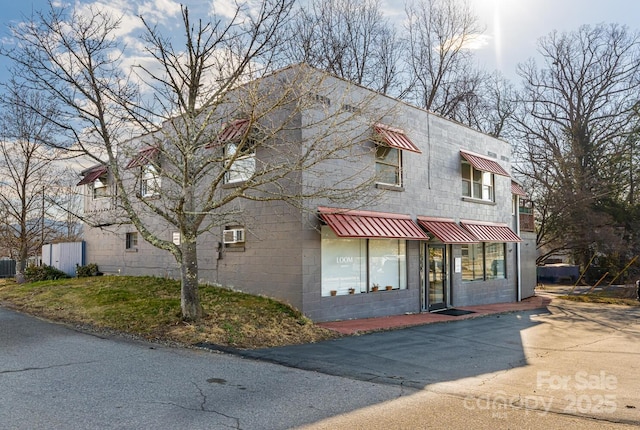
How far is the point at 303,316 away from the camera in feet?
37.1

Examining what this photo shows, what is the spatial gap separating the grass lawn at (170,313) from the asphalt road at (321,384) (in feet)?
2.10

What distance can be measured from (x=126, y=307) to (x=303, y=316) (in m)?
4.48

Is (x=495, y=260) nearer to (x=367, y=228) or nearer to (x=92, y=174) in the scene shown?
(x=367, y=228)

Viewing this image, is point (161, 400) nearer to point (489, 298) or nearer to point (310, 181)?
point (310, 181)

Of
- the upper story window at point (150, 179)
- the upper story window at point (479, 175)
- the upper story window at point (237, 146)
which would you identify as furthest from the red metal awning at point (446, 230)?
the upper story window at point (150, 179)

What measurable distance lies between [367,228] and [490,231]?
815 centimetres

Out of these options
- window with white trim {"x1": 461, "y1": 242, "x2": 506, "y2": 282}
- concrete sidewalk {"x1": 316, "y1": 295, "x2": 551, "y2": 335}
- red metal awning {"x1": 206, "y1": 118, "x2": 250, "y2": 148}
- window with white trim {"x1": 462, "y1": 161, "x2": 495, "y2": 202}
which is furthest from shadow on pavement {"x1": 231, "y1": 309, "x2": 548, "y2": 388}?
window with white trim {"x1": 462, "y1": 161, "x2": 495, "y2": 202}

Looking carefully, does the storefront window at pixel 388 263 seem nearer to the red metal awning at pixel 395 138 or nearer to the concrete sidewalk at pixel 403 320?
the concrete sidewalk at pixel 403 320

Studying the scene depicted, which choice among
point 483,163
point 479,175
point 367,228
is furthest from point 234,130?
point 479,175

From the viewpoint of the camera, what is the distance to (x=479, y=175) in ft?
62.4

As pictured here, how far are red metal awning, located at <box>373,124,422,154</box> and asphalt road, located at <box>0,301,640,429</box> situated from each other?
220 inches

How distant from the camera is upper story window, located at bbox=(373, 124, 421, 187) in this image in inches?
529

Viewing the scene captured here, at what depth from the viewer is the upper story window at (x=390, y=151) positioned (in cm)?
1345

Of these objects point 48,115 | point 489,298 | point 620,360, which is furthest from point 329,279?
point 489,298
